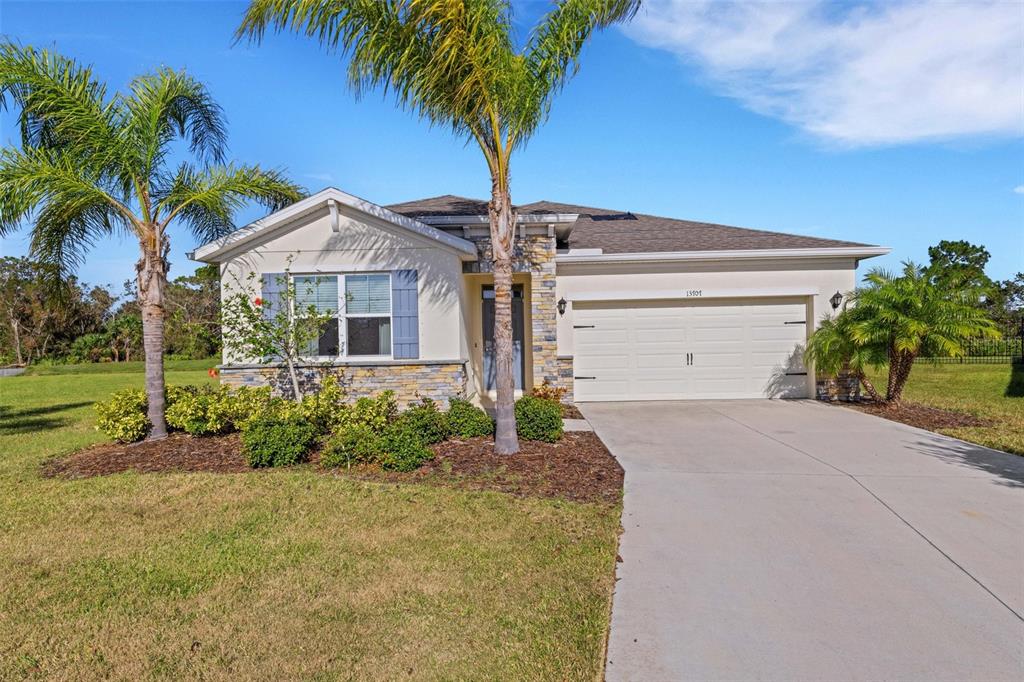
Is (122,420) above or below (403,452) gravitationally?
above

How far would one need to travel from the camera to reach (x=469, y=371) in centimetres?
1130

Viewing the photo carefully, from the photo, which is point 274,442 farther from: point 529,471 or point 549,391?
point 549,391

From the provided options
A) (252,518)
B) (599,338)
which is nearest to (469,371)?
(599,338)

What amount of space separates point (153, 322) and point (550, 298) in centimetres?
662

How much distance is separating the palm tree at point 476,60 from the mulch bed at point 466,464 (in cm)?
49

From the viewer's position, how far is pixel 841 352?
1102 centimetres

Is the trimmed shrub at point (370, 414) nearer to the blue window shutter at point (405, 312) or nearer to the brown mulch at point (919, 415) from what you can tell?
the blue window shutter at point (405, 312)

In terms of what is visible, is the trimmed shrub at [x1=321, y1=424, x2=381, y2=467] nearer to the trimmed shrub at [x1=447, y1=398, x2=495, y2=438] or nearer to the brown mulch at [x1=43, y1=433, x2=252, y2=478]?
the brown mulch at [x1=43, y1=433, x2=252, y2=478]

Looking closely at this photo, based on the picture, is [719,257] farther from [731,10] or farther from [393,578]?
[393,578]

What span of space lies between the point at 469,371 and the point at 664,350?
4.19 meters

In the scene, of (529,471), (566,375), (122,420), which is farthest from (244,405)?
(566,375)

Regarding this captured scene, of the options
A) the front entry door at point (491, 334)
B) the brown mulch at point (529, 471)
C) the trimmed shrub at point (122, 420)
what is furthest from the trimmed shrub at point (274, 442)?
the front entry door at point (491, 334)

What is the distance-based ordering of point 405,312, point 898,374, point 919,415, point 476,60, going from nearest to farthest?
point 476,60 → point 919,415 → point 405,312 → point 898,374

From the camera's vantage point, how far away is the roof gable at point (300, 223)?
9.73 m
